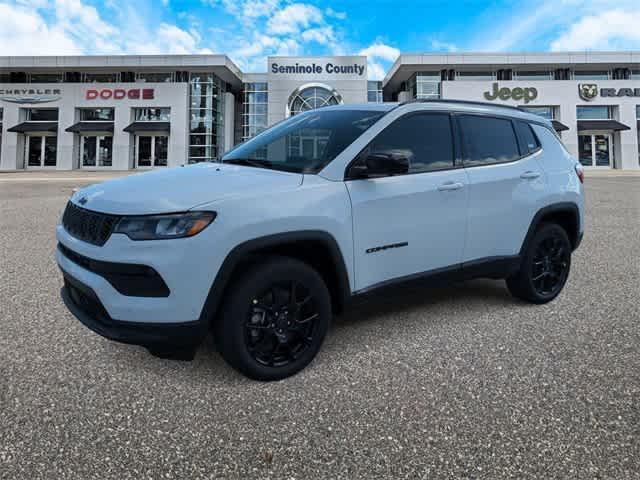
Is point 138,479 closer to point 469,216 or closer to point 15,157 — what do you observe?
point 469,216

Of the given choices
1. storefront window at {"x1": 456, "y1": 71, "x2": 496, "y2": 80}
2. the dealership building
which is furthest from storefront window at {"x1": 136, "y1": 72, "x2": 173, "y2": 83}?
storefront window at {"x1": 456, "y1": 71, "x2": 496, "y2": 80}

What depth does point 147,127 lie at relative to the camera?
3947cm

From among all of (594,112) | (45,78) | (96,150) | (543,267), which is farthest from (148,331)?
(45,78)

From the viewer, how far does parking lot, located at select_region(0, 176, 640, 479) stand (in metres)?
1.86

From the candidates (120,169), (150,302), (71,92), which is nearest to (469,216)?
(150,302)

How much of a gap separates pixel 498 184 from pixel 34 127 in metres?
47.6

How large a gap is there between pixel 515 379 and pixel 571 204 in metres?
2.30

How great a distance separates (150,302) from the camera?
2.18m

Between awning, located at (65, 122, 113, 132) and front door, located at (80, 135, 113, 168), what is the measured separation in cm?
84

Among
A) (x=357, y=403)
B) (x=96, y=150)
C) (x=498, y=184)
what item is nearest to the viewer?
(x=357, y=403)

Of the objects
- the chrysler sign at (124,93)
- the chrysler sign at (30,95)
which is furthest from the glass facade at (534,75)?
the chrysler sign at (30,95)

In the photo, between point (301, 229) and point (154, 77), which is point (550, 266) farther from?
point (154, 77)

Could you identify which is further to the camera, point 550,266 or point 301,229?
point 550,266

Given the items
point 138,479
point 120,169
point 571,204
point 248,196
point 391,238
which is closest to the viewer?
point 138,479
